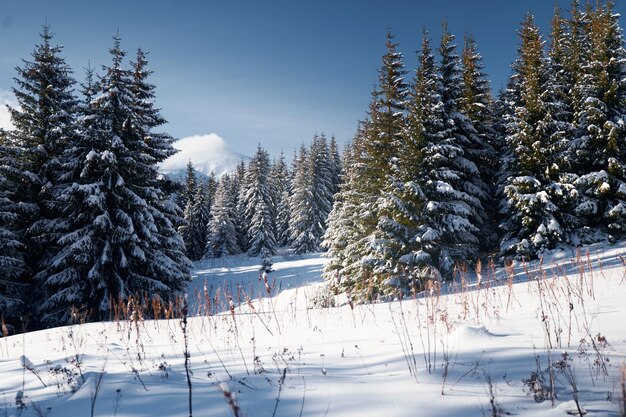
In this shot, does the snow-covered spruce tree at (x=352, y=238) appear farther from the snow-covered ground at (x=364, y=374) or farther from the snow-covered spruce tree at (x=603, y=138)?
the snow-covered ground at (x=364, y=374)

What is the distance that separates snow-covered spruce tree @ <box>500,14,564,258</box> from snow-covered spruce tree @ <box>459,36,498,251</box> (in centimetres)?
117

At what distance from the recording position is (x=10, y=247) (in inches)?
532

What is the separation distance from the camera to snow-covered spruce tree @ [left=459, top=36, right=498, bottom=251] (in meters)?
18.0

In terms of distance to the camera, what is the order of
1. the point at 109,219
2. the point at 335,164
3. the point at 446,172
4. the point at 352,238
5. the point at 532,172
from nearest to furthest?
1. the point at 109,219
2. the point at 446,172
3. the point at 532,172
4. the point at 352,238
5. the point at 335,164

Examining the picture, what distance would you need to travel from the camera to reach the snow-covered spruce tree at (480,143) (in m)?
18.0

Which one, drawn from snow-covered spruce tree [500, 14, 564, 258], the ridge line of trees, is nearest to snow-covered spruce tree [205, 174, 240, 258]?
the ridge line of trees

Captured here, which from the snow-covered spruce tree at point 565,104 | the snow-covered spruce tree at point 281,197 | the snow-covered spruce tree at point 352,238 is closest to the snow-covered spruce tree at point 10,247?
the snow-covered spruce tree at point 352,238

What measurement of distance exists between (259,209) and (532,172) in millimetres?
29081

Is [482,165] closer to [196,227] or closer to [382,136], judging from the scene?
[382,136]

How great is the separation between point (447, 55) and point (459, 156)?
5112mm

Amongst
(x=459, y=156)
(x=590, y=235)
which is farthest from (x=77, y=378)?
(x=590, y=235)

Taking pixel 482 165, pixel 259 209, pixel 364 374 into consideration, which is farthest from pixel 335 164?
pixel 364 374

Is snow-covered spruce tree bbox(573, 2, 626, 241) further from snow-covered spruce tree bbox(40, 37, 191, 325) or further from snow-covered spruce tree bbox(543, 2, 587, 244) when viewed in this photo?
snow-covered spruce tree bbox(40, 37, 191, 325)

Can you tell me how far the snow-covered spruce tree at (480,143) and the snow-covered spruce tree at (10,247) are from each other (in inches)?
777
